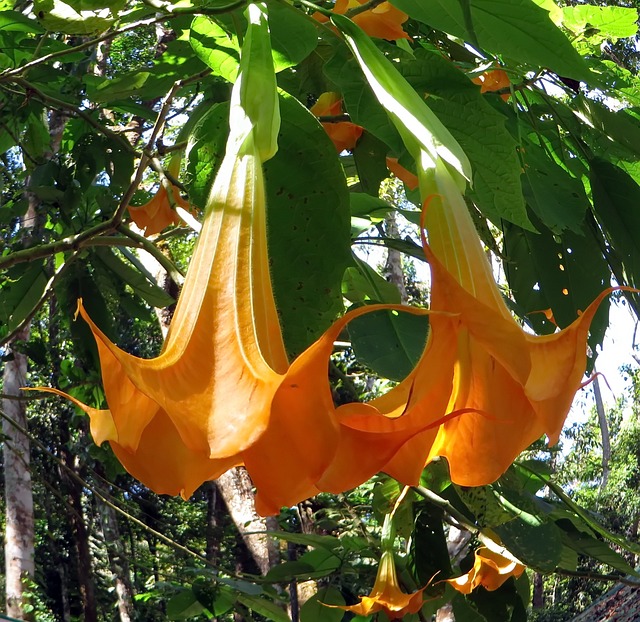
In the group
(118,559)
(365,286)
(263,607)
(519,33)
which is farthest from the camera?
(118,559)

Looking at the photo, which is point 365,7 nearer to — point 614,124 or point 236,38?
point 236,38

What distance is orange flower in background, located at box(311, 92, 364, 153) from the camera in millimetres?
790

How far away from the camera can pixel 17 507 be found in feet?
15.0

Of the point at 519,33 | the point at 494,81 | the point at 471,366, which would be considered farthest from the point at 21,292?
the point at 471,366

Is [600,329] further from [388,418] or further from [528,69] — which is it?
[388,418]

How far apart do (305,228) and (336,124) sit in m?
0.36

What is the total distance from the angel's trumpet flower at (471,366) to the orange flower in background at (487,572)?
0.83 m

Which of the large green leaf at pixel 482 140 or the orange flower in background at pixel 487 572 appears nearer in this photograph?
the large green leaf at pixel 482 140

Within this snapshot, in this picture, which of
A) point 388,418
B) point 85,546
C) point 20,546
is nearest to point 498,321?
point 388,418

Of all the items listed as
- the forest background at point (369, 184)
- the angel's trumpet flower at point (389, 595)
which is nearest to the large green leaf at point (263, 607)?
the forest background at point (369, 184)

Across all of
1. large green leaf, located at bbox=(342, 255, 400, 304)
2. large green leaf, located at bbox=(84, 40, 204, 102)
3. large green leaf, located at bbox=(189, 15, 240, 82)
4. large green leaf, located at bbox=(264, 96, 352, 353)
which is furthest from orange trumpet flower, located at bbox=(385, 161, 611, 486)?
large green leaf, located at bbox=(342, 255, 400, 304)

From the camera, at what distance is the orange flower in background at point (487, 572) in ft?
3.56

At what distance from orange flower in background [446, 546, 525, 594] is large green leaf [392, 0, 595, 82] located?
788 mm

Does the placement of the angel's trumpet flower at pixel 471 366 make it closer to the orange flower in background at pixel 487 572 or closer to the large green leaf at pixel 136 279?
the orange flower in background at pixel 487 572
